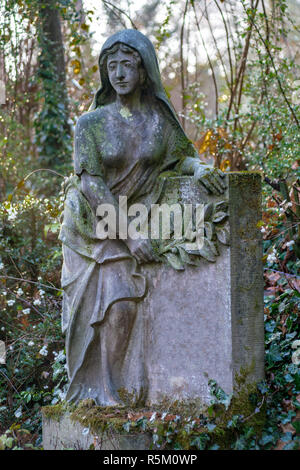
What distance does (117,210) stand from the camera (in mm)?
5238

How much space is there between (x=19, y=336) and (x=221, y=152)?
3.31 meters

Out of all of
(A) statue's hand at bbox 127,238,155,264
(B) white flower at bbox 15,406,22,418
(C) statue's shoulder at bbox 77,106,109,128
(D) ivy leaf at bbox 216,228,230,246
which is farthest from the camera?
(B) white flower at bbox 15,406,22,418

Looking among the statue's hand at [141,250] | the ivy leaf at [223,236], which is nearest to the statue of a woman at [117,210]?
the statue's hand at [141,250]

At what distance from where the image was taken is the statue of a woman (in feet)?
17.2

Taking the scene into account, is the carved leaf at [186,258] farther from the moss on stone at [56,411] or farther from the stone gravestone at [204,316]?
the moss on stone at [56,411]

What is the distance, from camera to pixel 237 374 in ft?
16.1

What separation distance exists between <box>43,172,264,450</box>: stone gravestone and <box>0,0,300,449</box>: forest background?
16 cm

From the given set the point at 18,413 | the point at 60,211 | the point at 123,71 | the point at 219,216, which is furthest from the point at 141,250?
the point at 60,211

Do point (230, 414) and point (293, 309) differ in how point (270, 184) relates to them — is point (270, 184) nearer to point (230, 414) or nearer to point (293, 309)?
point (293, 309)

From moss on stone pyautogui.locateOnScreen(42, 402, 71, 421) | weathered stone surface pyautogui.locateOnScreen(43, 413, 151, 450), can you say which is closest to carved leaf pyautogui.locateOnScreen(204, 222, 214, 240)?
weathered stone surface pyautogui.locateOnScreen(43, 413, 151, 450)

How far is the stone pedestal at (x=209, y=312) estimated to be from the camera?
16.1 feet

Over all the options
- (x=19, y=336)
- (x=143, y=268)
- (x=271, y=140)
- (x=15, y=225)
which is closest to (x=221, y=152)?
(x=271, y=140)

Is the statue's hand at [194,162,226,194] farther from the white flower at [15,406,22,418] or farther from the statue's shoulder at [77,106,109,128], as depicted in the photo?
the white flower at [15,406,22,418]
